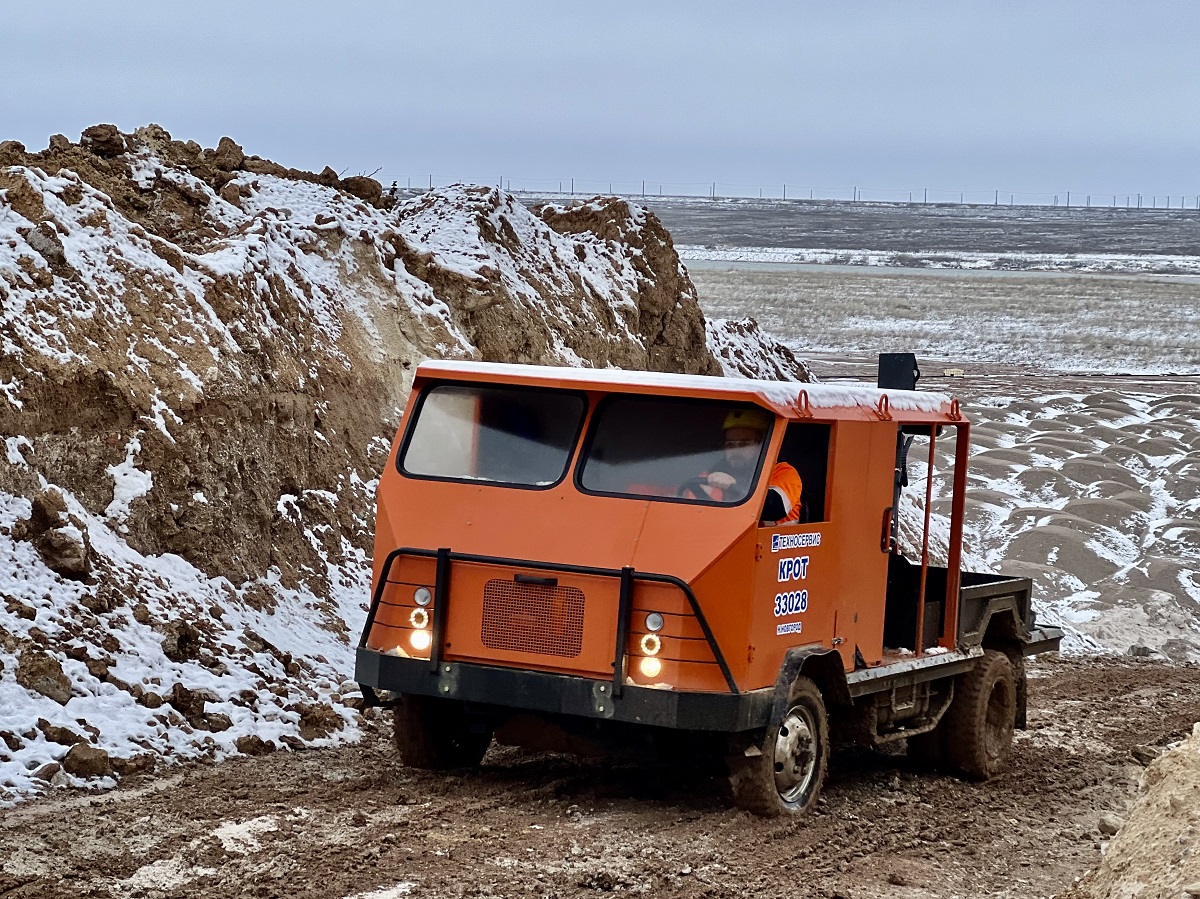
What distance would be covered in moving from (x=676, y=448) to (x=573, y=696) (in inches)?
57.5

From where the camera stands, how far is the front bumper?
8195mm

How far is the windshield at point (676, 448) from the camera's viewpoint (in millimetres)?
8523

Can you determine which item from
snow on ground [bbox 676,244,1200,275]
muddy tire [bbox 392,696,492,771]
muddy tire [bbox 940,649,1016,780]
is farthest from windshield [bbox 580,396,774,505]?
snow on ground [bbox 676,244,1200,275]

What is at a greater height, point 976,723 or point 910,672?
point 910,672

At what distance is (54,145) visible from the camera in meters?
15.6

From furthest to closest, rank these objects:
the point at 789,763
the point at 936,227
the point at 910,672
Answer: the point at 936,227 → the point at 910,672 → the point at 789,763

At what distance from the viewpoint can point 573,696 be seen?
8.33 m

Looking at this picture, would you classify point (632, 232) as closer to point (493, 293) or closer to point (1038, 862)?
point (493, 293)

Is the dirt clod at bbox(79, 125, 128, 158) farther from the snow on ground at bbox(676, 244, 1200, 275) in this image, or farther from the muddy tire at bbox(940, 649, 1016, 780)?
the snow on ground at bbox(676, 244, 1200, 275)

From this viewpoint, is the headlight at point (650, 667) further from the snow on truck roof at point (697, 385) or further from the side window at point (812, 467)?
the snow on truck roof at point (697, 385)

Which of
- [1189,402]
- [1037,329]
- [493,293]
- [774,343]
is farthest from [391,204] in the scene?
[1037,329]

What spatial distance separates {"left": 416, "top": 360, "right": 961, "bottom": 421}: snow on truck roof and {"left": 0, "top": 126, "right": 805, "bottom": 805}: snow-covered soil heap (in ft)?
9.39

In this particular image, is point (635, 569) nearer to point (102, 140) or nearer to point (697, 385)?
point (697, 385)

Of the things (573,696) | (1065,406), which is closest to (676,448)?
(573,696)
